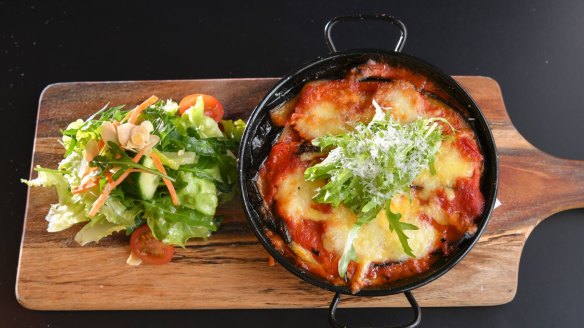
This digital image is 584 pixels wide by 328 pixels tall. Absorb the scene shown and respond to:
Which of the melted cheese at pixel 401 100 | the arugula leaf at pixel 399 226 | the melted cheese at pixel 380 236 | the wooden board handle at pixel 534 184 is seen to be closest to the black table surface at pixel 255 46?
the wooden board handle at pixel 534 184

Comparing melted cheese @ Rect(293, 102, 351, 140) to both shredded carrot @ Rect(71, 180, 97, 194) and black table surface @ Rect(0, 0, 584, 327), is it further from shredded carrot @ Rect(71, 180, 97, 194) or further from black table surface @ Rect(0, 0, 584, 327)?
shredded carrot @ Rect(71, 180, 97, 194)

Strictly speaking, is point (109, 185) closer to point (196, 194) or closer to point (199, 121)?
point (196, 194)

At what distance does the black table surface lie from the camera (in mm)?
3639

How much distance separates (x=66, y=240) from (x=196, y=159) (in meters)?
0.88

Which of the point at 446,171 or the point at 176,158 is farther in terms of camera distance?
the point at 176,158

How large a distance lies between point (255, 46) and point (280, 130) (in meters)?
0.99

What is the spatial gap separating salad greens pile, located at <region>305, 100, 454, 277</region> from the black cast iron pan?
213 millimetres

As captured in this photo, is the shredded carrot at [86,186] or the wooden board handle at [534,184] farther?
the wooden board handle at [534,184]

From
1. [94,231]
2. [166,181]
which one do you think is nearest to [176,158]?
[166,181]

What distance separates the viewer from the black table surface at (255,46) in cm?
364

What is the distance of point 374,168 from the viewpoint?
2650 millimetres

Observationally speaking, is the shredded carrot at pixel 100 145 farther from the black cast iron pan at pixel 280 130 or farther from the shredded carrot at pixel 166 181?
the black cast iron pan at pixel 280 130

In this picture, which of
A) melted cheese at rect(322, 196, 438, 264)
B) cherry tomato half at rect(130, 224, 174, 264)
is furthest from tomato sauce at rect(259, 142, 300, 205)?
cherry tomato half at rect(130, 224, 174, 264)

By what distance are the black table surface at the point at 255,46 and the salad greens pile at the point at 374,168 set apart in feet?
3.71
